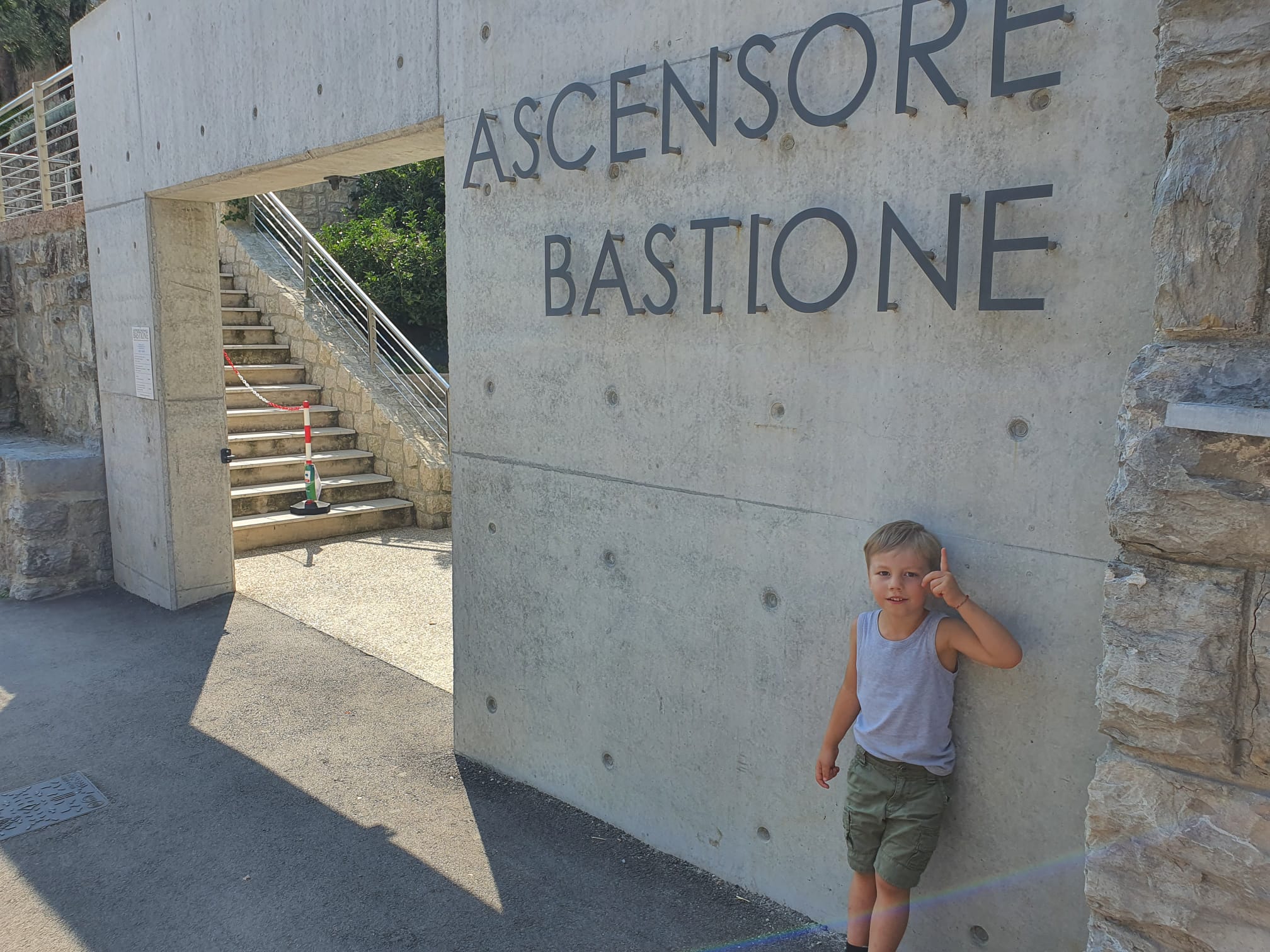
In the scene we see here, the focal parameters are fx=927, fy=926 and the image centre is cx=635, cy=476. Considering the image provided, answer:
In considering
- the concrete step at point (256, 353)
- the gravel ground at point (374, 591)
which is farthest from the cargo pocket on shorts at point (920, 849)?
the concrete step at point (256, 353)

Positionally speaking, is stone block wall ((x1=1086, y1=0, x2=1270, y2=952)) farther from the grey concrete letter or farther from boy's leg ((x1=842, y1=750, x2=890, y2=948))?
boy's leg ((x1=842, y1=750, x2=890, y2=948))

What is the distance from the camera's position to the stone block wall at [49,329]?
736cm

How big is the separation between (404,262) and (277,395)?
3.55 m

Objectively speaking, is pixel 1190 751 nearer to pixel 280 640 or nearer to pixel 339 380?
pixel 280 640

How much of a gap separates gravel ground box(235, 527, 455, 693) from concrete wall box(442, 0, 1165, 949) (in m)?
1.74

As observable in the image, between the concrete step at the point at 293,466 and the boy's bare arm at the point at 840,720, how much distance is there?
276 inches

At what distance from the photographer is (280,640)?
6000 millimetres

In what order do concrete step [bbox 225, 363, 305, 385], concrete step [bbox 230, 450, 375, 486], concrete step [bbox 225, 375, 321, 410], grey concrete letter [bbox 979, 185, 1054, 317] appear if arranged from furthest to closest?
concrete step [bbox 225, 363, 305, 385] < concrete step [bbox 225, 375, 321, 410] < concrete step [bbox 230, 450, 375, 486] < grey concrete letter [bbox 979, 185, 1054, 317]

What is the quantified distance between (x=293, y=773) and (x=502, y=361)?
7.06 feet

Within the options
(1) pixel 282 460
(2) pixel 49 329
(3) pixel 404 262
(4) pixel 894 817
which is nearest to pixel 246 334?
(1) pixel 282 460

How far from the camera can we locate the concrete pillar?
6355 mm

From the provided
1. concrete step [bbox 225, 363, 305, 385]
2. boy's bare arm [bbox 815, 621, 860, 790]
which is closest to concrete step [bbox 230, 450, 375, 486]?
concrete step [bbox 225, 363, 305, 385]

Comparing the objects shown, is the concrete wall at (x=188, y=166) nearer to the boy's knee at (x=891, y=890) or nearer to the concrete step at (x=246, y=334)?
the concrete step at (x=246, y=334)

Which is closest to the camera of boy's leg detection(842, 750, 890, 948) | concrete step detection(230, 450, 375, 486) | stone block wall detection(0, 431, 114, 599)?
boy's leg detection(842, 750, 890, 948)
